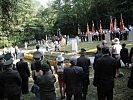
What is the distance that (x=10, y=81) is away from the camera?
29.6 feet

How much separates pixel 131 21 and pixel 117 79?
44.1 meters

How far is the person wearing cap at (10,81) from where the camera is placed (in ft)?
29.5

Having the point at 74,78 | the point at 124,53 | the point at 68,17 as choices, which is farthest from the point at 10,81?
the point at 68,17

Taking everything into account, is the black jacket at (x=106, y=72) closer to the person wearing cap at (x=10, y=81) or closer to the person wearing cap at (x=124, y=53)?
the person wearing cap at (x=10, y=81)

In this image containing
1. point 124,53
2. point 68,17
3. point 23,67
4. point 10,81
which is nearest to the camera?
point 10,81

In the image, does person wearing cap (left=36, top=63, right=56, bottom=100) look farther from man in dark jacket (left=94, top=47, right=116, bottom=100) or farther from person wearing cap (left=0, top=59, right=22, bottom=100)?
man in dark jacket (left=94, top=47, right=116, bottom=100)

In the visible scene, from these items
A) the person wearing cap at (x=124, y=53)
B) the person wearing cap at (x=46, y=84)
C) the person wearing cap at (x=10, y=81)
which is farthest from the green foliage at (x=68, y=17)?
the person wearing cap at (x=46, y=84)

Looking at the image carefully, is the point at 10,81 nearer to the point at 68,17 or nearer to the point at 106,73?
the point at 106,73

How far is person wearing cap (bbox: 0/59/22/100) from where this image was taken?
8.98 meters

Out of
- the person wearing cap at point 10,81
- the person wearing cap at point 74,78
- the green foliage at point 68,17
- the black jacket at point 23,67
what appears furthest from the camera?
the green foliage at point 68,17

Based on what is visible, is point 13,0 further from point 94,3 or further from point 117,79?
point 94,3

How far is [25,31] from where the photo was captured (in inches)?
3268

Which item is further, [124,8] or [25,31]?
[25,31]

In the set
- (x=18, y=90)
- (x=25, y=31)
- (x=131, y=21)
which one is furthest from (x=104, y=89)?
(x=25, y=31)
